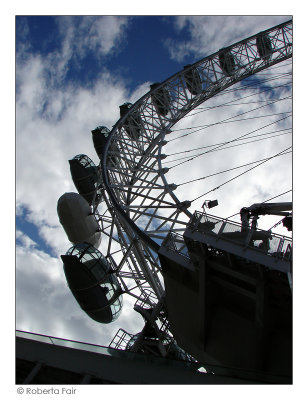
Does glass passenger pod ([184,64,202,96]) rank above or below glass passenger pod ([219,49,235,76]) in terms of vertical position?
below

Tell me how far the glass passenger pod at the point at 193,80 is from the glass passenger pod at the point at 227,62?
259cm

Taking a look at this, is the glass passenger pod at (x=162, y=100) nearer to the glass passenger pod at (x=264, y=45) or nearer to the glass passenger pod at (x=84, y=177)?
the glass passenger pod at (x=84, y=177)

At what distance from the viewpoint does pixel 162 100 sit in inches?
1222

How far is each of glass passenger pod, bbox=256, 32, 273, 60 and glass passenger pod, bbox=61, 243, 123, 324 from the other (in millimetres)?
24636

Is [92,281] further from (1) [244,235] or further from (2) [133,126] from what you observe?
(2) [133,126]

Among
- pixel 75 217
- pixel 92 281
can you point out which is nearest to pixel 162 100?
pixel 75 217

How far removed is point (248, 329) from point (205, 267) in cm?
302

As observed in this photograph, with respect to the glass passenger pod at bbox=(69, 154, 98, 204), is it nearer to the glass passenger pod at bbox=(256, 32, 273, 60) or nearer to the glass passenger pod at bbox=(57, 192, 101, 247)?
the glass passenger pod at bbox=(57, 192, 101, 247)

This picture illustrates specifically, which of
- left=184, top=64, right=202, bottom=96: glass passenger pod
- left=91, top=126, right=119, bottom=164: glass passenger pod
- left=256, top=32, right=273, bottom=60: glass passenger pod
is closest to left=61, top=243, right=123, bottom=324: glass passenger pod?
left=91, top=126, right=119, bottom=164: glass passenger pod

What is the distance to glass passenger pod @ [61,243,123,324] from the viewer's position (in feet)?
65.2

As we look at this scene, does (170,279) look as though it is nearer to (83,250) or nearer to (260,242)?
(260,242)

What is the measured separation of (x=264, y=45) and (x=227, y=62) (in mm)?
4070

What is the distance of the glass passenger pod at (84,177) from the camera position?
29583 mm

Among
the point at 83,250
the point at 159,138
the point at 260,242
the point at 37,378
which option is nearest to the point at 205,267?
the point at 260,242
